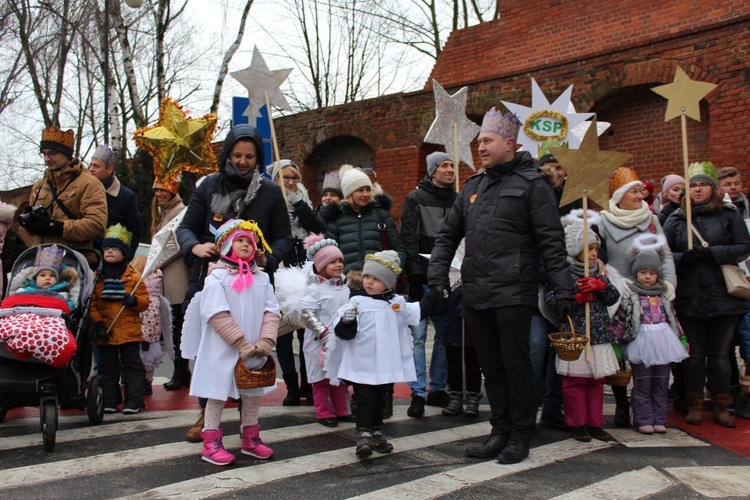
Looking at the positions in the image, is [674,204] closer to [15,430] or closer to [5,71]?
[15,430]

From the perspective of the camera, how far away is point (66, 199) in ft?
19.4

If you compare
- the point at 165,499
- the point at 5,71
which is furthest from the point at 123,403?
the point at 5,71

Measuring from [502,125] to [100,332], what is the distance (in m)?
3.54

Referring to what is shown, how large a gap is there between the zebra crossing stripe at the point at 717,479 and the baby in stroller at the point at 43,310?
12.9 feet

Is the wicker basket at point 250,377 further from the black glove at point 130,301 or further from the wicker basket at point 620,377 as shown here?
the wicker basket at point 620,377

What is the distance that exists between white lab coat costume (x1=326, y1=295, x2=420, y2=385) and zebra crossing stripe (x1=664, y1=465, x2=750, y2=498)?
5.82 ft

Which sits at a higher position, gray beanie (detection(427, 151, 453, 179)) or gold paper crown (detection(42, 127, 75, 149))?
gold paper crown (detection(42, 127, 75, 149))

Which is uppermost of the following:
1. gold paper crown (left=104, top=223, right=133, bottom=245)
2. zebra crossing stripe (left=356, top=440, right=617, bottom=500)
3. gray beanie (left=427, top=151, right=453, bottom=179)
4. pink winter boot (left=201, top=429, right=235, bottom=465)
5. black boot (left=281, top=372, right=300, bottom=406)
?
gray beanie (left=427, top=151, right=453, bottom=179)

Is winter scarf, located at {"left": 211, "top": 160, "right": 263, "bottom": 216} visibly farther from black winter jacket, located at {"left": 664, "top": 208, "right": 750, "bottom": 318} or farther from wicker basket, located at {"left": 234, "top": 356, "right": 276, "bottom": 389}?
black winter jacket, located at {"left": 664, "top": 208, "right": 750, "bottom": 318}

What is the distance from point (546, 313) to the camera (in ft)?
17.8

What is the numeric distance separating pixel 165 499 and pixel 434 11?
87.3 feet

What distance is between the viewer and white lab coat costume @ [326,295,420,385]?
4723 millimetres

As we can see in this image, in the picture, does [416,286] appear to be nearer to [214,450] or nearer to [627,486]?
[214,450]

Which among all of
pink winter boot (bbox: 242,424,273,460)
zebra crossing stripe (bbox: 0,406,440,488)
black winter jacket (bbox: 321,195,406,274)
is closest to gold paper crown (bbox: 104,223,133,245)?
zebra crossing stripe (bbox: 0,406,440,488)
